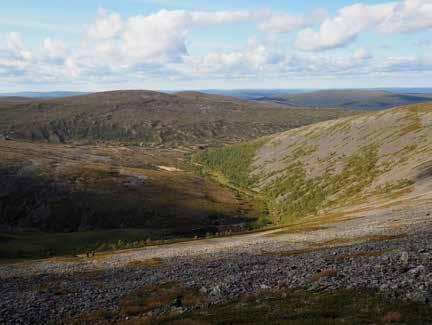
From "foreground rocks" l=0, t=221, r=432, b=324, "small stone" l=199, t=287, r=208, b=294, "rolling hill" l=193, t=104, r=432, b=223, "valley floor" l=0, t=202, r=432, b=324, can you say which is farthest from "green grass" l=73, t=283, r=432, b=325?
"rolling hill" l=193, t=104, r=432, b=223

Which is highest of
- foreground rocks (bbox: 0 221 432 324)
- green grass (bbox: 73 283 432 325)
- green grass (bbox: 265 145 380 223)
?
green grass (bbox: 73 283 432 325)

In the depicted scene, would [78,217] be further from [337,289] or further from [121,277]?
[337,289]

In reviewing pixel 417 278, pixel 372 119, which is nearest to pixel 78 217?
pixel 417 278

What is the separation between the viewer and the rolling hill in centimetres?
9700

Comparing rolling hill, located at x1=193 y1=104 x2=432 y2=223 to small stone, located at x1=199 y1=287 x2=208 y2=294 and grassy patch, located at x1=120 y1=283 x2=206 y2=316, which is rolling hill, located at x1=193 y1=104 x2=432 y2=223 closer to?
small stone, located at x1=199 y1=287 x2=208 y2=294

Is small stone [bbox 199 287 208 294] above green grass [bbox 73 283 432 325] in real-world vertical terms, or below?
below

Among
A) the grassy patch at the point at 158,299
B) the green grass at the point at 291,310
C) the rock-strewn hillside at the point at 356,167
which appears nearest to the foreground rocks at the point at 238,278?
the grassy patch at the point at 158,299

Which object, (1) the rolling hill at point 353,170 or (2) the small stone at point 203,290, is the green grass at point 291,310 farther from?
(1) the rolling hill at point 353,170

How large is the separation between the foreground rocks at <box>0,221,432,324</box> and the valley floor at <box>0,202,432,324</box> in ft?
0.28

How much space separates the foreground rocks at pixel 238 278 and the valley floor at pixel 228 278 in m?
0.09

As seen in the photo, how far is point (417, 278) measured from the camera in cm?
2447

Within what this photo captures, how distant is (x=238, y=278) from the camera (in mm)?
33906

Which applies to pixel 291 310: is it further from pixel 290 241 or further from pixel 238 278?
pixel 290 241

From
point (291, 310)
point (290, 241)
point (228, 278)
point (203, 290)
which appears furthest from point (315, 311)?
point (290, 241)
